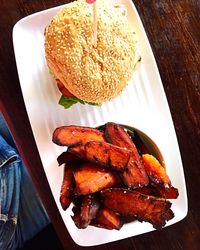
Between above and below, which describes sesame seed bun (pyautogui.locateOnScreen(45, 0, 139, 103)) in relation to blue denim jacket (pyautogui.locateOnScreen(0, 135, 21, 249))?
above

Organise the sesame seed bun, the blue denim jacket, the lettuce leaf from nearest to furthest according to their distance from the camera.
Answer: the sesame seed bun
the lettuce leaf
the blue denim jacket

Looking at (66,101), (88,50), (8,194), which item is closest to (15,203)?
(8,194)

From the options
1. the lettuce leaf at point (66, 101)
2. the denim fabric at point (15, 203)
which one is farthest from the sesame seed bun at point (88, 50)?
the denim fabric at point (15, 203)

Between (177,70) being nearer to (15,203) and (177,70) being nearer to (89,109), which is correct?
(89,109)

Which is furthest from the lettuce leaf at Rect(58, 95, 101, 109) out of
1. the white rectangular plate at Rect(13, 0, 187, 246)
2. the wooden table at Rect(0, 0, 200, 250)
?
the wooden table at Rect(0, 0, 200, 250)

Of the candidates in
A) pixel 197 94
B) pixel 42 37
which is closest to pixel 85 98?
pixel 42 37

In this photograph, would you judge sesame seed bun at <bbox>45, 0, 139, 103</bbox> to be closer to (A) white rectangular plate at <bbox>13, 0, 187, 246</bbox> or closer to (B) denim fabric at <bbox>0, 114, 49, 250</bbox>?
(A) white rectangular plate at <bbox>13, 0, 187, 246</bbox>
